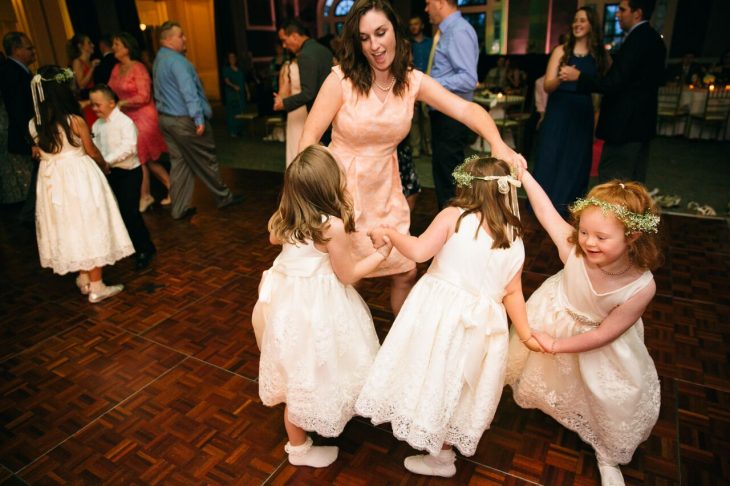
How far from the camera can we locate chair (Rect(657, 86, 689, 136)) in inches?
287

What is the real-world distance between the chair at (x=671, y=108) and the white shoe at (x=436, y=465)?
7.39 meters

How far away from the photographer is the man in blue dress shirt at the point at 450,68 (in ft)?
11.0

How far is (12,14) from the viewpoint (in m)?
6.85

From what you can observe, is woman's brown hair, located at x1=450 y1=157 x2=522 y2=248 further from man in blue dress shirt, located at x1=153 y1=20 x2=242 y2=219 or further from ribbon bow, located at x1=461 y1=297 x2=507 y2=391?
man in blue dress shirt, located at x1=153 y1=20 x2=242 y2=219

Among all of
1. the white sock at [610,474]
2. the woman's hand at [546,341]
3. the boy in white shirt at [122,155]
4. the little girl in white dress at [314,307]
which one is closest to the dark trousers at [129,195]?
the boy in white shirt at [122,155]

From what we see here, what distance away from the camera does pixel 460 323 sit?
63.3 inches

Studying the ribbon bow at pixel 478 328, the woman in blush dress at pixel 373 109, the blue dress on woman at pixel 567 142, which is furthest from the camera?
the blue dress on woman at pixel 567 142

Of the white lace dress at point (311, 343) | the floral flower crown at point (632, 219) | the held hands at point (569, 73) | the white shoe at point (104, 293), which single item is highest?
the held hands at point (569, 73)

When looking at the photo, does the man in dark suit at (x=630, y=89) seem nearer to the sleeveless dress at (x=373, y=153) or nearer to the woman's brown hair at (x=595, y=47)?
the woman's brown hair at (x=595, y=47)

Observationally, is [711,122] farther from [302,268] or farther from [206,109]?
[302,268]

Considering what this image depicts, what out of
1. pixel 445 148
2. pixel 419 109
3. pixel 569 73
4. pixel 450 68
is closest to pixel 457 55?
pixel 450 68

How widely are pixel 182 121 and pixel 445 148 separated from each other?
232cm

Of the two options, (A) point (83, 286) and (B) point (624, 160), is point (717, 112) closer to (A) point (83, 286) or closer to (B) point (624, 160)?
(B) point (624, 160)

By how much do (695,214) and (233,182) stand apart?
4.60 m
